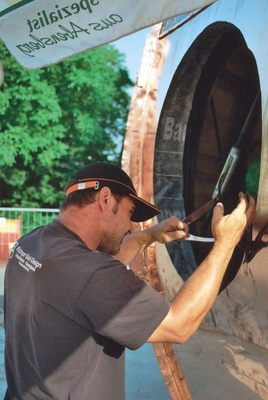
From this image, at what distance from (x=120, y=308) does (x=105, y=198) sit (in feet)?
1.39

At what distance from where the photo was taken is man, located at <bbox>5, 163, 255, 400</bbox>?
5.91 feet

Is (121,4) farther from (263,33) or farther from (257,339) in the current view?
(257,339)

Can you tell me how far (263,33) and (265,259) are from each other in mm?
751

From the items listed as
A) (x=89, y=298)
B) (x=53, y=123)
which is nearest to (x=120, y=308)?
(x=89, y=298)

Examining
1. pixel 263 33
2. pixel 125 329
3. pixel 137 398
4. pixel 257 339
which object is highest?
pixel 263 33

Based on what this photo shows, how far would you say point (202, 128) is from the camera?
10.4 ft

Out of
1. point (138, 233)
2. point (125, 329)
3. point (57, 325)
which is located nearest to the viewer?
point (125, 329)

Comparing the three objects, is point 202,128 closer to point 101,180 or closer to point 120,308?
point 101,180

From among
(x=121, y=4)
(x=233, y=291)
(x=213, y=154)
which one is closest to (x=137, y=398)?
(x=213, y=154)

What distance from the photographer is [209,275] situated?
6.06 ft

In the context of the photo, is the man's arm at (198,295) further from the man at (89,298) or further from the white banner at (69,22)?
the white banner at (69,22)

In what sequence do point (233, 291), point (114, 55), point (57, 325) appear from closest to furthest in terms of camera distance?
point (57, 325) → point (233, 291) → point (114, 55)

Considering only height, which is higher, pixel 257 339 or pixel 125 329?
pixel 125 329

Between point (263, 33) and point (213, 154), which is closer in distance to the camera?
point (263, 33)
